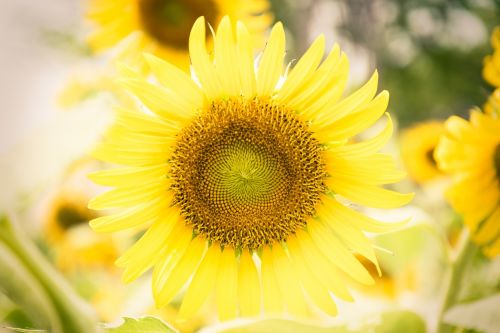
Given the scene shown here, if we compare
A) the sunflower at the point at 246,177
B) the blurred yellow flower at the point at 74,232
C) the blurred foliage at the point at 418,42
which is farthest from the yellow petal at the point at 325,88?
the blurred yellow flower at the point at 74,232

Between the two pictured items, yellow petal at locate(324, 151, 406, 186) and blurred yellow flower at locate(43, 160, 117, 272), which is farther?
blurred yellow flower at locate(43, 160, 117, 272)

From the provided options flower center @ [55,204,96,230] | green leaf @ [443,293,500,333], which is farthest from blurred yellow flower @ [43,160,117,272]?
green leaf @ [443,293,500,333]

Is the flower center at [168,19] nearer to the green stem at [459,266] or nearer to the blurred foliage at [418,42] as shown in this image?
the blurred foliage at [418,42]

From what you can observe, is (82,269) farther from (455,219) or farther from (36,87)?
(455,219)

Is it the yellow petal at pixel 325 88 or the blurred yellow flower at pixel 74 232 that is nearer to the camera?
the yellow petal at pixel 325 88

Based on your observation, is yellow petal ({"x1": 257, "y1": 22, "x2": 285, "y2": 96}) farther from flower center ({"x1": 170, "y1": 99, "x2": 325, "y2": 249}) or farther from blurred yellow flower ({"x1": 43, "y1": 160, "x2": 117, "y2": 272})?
blurred yellow flower ({"x1": 43, "y1": 160, "x2": 117, "y2": 272})

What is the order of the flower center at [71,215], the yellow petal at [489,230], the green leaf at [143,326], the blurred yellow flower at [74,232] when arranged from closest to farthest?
the green leaf at [143,326] → the yellow petal at [489,230] → the blurred yellow flower at [74,232] → the flower center at [71,215]

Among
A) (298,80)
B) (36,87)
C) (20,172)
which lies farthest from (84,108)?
(36,87)
